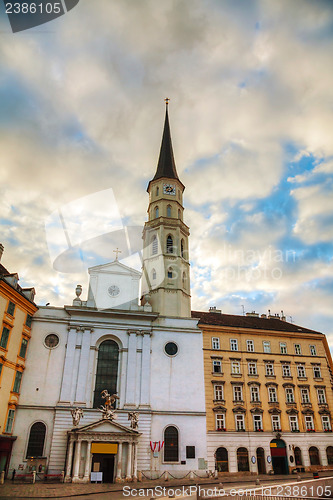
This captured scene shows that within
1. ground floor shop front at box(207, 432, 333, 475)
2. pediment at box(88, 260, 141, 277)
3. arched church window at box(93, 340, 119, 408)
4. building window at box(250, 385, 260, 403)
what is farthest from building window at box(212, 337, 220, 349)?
pediment at box(88, 260, 141, 277)

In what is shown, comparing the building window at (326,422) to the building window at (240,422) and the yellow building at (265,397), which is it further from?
the building window at (240,422)

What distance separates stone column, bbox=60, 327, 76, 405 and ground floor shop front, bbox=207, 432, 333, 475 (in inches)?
566

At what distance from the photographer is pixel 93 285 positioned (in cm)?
4128

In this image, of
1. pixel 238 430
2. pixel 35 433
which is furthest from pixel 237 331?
pixel 35 433

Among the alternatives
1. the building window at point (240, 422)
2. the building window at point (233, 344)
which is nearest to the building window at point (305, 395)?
the building window at point (240, 422)

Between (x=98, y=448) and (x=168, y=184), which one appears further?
(x=168, y=184)

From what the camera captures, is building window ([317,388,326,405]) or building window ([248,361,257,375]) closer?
building window ([248,361,257,375])

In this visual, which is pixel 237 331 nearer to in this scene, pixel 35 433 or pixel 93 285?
pixel 93 285

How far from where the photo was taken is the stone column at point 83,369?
117 feet

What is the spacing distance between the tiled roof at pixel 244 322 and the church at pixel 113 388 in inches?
116

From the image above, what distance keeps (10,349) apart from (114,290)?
12.3 metres

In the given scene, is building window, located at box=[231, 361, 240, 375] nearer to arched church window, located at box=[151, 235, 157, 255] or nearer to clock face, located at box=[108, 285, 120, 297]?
clock face, located at box=[108, 285, 120, 297]

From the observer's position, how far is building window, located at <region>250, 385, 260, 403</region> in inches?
1546

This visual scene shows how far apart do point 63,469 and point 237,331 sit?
71.6 ft
